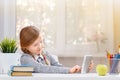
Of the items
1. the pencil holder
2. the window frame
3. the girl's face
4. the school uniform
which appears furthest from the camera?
the window frame

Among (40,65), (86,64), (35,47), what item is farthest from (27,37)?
(86,64)

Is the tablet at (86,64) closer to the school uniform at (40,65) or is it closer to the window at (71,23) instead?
the school uniform at (40,65)

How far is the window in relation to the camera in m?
3.07

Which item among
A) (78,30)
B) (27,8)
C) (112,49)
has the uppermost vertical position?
(27,8)

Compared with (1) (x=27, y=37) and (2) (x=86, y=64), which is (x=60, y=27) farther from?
(2) (x=86, y=64)

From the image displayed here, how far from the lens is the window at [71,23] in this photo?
10.1 feet

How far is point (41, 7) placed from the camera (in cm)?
308

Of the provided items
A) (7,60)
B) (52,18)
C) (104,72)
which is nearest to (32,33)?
(7,60)

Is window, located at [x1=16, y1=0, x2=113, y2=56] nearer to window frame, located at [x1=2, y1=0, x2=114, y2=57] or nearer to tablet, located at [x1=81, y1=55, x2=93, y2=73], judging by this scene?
window frame, located at [x1=2, y1=0, x2=114, y2=57]

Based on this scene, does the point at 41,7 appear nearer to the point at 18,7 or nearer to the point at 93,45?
the point at 18,7

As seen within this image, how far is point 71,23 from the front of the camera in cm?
308

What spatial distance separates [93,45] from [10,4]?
37.6 inches

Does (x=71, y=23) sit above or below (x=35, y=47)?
above

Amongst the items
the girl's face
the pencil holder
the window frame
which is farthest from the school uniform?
the window frame
